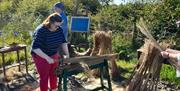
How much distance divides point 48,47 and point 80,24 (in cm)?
422

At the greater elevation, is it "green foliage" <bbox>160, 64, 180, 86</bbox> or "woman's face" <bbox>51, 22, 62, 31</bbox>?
"woman's face" <bbox>51, 22, 62, 31</bbox>

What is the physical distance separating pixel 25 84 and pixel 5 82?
17.2 inches

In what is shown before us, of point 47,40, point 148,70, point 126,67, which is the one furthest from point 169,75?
point 47,40

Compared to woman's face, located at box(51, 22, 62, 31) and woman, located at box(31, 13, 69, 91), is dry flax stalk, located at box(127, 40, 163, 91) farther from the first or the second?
woman's face, located at box(51, 22, 62, 31)

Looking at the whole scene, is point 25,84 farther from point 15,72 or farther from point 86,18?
point 86,18

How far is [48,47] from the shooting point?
22.3 feet

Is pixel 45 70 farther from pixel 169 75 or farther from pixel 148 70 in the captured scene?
pixel 169 75

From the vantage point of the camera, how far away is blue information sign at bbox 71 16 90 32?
1080 centimetres

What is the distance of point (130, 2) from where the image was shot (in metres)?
12.3

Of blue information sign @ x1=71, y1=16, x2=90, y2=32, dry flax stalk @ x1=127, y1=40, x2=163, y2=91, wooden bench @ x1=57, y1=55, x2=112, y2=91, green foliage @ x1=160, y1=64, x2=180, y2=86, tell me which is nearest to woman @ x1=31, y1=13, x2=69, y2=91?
wooden bench @ x1=57, y1=55, x2=112, y2=91

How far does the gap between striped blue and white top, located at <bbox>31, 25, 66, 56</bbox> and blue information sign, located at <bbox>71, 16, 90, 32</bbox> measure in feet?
12.4

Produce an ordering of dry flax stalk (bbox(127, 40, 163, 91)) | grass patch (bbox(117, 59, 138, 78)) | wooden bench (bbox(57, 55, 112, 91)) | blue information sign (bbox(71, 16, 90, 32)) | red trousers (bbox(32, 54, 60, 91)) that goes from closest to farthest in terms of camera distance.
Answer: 1. wooden bench (bbox(57, 55, 112, 91))
2. dry flax stalk (bbox(127, 40, 163, 91))
3. red trousers (bbox(32, 54, 60, 91))
4. grass patch (bbox(117, 59, 138, 78))
5. blue information sign (bbox(71, 16, 90, 32))

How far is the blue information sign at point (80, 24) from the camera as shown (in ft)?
35.4

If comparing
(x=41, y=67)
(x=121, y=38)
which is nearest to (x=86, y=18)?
(x=121, y=38)
